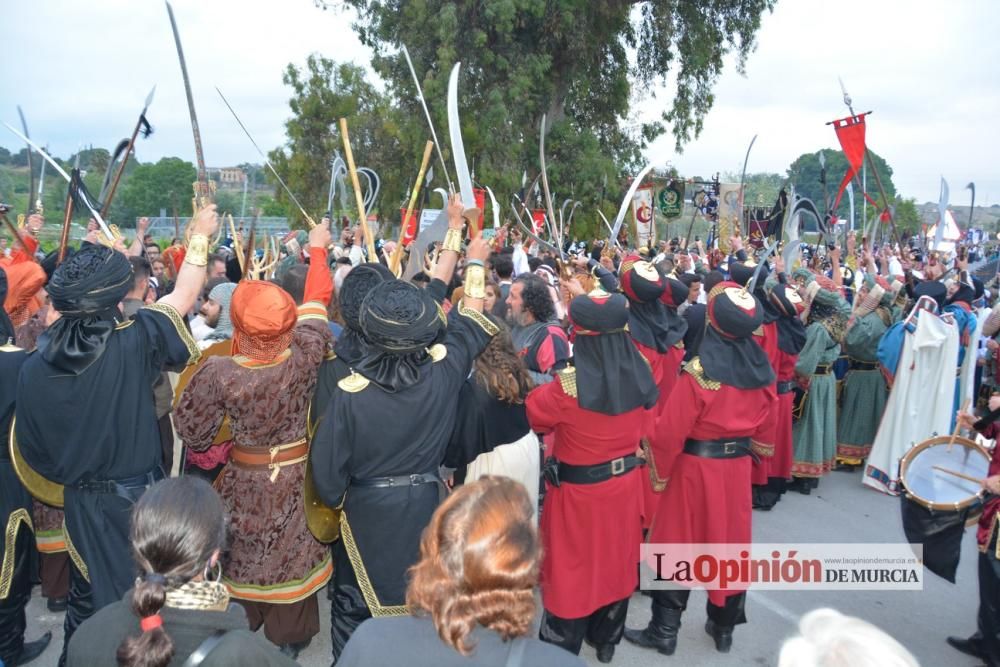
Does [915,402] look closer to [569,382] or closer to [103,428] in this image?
[569,382]

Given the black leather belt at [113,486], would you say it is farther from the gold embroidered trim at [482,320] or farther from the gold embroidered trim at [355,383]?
the gold embroidered trim at [482,320]

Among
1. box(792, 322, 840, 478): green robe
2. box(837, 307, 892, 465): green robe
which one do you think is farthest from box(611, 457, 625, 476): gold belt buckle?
box(837, 307, 892, 465): green robe

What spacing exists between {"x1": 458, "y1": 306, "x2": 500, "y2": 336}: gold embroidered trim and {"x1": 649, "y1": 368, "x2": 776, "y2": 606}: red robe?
43.0 inches

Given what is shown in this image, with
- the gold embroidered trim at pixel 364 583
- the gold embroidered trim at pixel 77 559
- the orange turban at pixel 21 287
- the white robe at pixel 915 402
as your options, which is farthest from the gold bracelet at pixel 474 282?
the white robe at pixel 915 402

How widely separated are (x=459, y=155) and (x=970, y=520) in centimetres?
306

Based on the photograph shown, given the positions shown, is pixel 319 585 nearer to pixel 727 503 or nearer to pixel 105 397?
pixel 105 397

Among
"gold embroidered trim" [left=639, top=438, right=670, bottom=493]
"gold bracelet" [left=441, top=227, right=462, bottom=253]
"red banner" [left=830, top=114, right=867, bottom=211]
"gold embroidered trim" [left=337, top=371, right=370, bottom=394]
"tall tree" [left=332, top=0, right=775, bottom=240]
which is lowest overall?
"gold embroidered trim" [left=639, top=438, right=670, bottom=493]

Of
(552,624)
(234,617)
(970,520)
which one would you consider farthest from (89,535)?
(970,520)

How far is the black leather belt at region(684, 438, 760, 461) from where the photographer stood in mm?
3609

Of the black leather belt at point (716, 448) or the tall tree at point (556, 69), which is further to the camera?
the tall tree at point (556, 69)

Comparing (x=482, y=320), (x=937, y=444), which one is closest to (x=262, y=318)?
(x=482, y=320)

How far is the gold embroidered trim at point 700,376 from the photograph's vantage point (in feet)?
11.4

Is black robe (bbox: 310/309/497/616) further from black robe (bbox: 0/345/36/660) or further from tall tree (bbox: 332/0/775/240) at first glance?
tall tree (bbox: 332/0/775/240)

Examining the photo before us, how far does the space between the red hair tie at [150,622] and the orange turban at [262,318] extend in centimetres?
144
